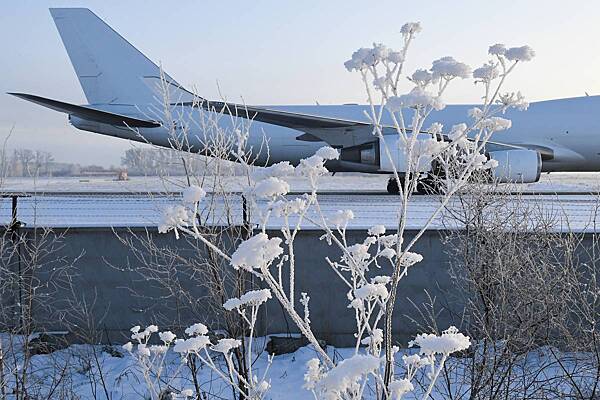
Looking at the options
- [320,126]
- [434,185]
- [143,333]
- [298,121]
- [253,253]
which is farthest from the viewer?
[320,126]

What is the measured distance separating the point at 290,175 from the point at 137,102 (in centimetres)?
1908

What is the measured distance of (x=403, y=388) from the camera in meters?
1.95

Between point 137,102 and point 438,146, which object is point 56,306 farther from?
point 137,102

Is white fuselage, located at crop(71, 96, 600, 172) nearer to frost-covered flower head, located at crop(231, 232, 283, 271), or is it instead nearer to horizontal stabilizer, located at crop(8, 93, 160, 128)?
horizontal stabilizer, located at crop(8, 93, 160, 128)

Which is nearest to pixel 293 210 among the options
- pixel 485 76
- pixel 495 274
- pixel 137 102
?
pixel 485 76

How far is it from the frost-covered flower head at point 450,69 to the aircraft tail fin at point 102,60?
61.5 ft

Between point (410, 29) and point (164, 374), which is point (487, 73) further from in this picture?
point (164, 374)

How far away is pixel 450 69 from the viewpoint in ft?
6.89

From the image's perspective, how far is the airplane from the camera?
17.4 metres

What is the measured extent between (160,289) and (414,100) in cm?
652

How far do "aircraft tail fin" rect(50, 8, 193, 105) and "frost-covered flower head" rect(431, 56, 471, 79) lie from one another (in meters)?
18.7

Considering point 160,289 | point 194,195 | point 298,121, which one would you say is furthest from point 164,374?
point 298,121

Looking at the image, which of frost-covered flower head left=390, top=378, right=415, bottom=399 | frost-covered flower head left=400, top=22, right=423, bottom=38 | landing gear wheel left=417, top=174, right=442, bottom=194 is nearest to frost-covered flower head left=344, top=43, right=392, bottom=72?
frost-covered flower head left=400, top=22, right=423, bottom=38

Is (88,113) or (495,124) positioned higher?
(88,113)
